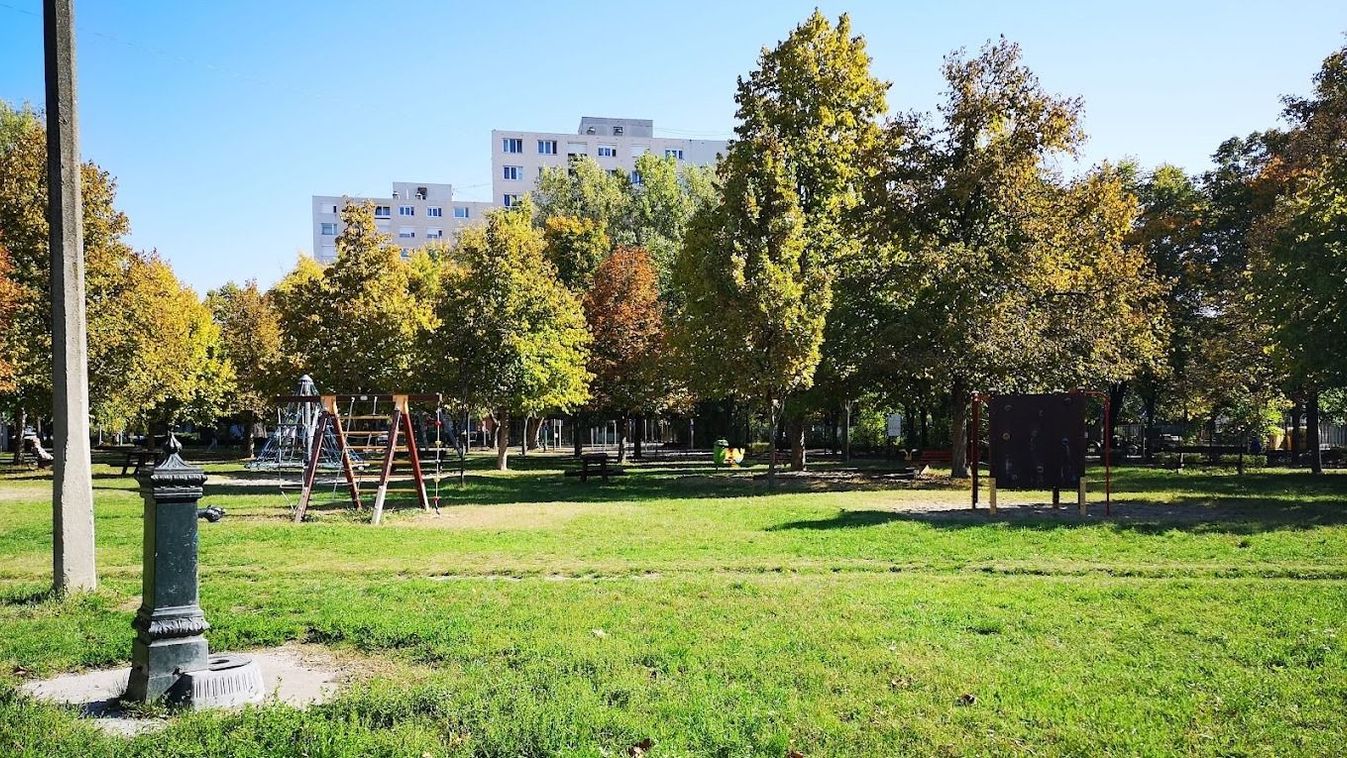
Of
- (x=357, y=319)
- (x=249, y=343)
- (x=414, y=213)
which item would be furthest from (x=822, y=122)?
(x=414, y=213)

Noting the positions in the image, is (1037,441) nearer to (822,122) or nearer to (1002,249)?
(1002,249)

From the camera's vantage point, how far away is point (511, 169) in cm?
10188

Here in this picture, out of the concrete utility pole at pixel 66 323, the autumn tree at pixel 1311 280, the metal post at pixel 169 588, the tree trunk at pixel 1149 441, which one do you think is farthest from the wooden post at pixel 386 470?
the tree trunk at pixel 1149 441

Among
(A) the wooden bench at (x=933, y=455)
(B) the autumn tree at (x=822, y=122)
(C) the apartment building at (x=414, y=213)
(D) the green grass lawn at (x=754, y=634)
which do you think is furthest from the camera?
(C) the apartment building at (x=414, y=213)

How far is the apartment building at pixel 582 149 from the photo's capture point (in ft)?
333

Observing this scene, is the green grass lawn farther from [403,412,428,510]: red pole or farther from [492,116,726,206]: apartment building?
[492,116,726,206]: apartment building

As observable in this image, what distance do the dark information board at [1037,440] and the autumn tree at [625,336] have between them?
68.8 feet

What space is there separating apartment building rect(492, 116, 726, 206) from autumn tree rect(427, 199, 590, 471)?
216 ft

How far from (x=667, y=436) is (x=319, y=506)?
1929 inches

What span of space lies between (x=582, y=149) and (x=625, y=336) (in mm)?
67459

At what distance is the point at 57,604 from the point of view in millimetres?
8625

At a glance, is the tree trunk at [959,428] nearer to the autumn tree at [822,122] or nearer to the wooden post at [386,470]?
the autumn tree at [822,122]

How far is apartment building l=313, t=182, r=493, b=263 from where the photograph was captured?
382 ft

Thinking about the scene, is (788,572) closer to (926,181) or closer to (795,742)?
(795,742)
